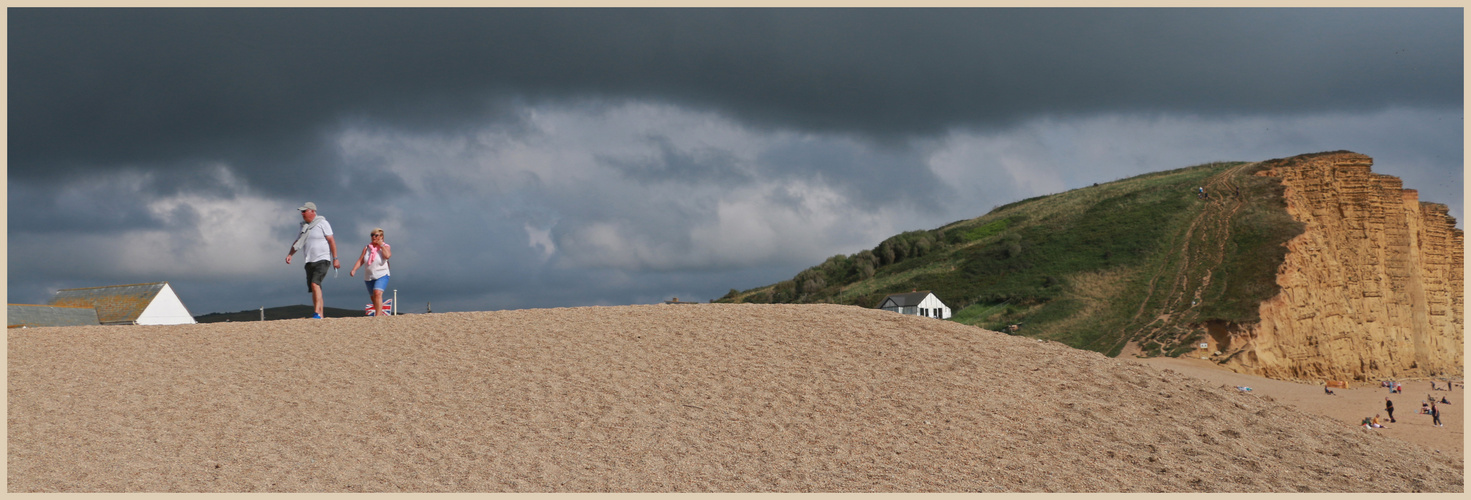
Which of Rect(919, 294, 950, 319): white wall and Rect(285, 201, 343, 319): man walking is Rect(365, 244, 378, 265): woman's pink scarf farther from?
Rect(919, 294, 950, 319): white wall

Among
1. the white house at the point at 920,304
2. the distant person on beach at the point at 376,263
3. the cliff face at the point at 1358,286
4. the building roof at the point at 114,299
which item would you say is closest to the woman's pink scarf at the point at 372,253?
the distant person on beach at the point at 376,263

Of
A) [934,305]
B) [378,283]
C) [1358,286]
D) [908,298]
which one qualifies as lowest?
[1358,286]

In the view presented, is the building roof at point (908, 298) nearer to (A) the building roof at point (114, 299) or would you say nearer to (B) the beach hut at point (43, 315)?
(A) the building roof at point (114, 299)

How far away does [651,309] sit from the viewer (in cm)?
1641

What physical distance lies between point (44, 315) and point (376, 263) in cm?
964

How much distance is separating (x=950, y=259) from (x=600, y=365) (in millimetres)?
57440

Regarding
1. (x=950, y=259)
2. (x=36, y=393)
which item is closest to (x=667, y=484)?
(x=36, y=393)

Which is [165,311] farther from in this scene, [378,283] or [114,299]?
[378,283]

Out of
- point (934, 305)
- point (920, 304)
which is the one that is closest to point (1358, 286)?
point (934, 305)

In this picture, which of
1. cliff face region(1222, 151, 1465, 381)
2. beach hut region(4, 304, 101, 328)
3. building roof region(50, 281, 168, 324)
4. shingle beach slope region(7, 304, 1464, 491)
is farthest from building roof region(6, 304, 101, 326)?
cliff face region(1222, 151, 1465, 381)

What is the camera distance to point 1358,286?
164ft

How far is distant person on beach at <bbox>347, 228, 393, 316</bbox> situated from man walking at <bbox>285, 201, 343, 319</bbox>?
44 centimetres

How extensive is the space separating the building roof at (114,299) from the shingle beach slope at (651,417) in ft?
24.8

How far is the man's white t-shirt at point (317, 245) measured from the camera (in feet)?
48.1
